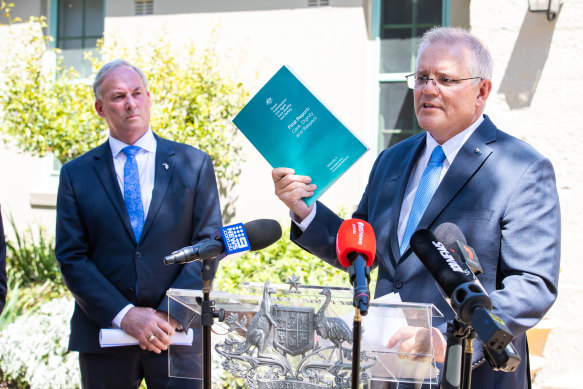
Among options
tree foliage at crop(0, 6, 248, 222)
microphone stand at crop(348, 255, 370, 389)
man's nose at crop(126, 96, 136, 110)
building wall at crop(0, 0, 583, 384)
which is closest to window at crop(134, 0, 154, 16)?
building wall at crop(0, 0, 583, 384)

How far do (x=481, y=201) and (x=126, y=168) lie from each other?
195cm

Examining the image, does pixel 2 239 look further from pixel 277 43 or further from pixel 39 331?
pixel 277 43

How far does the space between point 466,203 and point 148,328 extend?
165cm

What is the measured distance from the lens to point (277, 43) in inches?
305

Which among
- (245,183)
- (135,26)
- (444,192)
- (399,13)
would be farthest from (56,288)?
(444,192)

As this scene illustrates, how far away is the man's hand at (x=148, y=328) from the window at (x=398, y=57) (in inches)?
194

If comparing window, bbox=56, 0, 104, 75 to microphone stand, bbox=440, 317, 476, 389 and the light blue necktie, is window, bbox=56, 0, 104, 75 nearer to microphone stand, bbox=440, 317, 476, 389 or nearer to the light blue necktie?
the light blue necktie

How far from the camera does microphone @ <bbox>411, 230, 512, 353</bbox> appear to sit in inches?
52.8

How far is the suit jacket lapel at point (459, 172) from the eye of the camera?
233 centimetres

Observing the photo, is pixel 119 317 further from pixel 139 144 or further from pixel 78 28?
pixel 78 28

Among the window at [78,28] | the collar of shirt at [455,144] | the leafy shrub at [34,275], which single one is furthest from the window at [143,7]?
the collar of shirt at [455,144]

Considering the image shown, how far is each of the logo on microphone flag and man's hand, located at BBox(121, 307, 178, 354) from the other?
113 centimetres

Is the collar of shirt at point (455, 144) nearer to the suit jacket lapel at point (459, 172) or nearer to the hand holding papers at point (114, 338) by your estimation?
the suit jacket lapel at point (459, 172)

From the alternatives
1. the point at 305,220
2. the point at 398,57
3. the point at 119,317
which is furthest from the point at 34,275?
the point at 305,220
